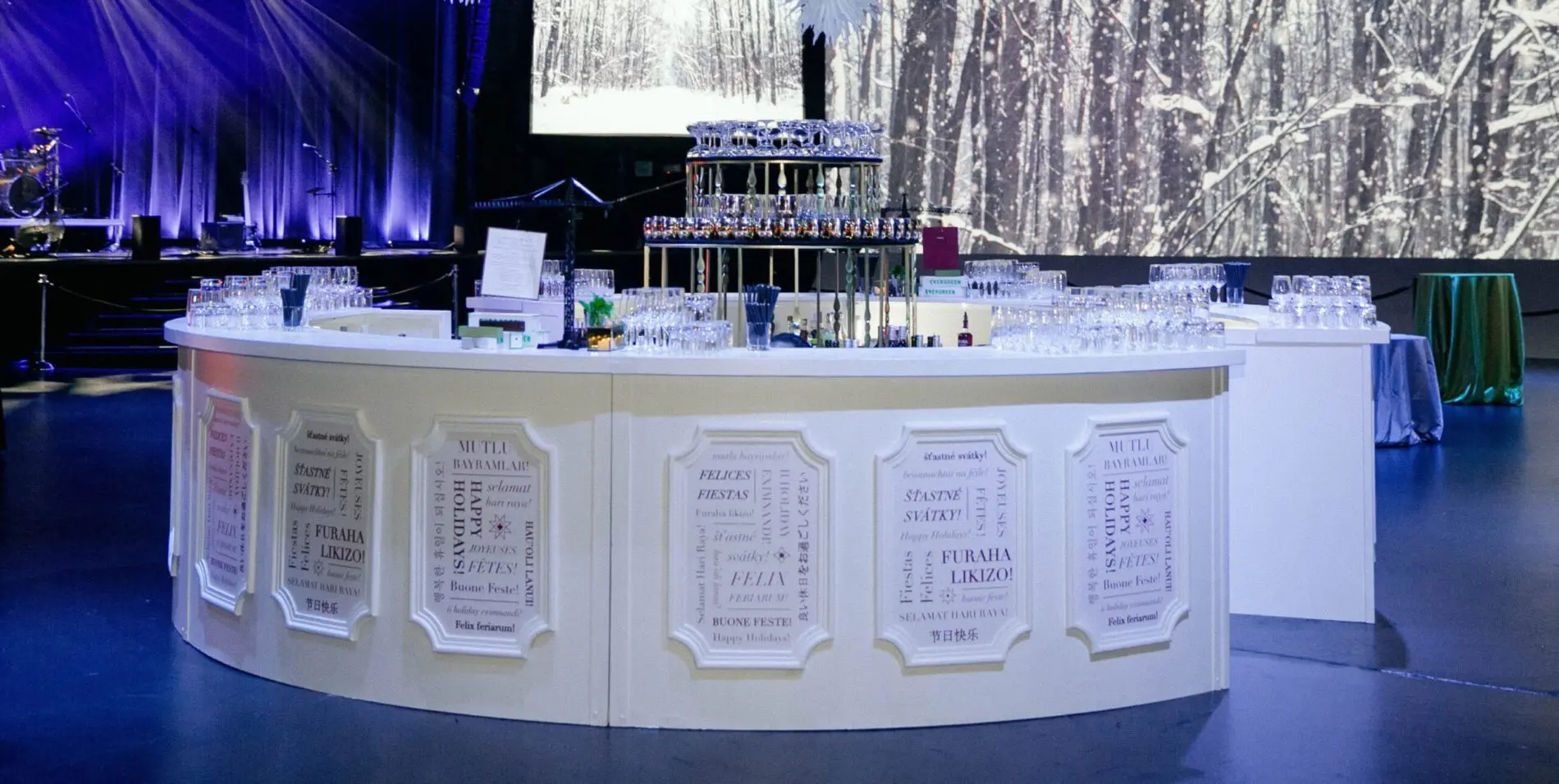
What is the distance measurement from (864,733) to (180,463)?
2.24 metres

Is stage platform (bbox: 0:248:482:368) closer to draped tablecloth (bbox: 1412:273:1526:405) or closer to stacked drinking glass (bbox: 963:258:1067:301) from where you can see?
stacked drinking glass (bbox: 963:258:1067:301)

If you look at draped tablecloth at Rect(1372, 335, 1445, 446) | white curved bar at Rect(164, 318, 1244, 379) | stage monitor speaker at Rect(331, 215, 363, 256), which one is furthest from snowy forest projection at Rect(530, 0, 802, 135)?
white curved bar at Rect(164, 318, 1244, 379)

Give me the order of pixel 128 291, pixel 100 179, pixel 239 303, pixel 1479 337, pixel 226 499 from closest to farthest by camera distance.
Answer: pixel 226 499, pixel 239 303, pixel 1479 337, pixel 128 291, pixel 100 179

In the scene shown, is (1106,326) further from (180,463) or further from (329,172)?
(329,172)

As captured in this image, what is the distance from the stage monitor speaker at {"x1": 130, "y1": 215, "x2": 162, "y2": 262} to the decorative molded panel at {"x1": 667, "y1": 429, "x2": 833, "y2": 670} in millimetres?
10757

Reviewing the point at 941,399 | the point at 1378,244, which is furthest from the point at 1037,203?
the point at 941,399

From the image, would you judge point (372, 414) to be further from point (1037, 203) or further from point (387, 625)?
point (1037, 203)

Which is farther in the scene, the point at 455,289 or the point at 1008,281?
the point at 455,289

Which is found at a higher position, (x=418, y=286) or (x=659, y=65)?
(x=659, y=65)

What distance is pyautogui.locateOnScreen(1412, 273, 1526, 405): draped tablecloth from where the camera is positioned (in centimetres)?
1069

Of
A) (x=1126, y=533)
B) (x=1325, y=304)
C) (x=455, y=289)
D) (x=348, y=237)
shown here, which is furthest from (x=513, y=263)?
(x=348, y=237)

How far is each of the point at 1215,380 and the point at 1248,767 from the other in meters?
0.99

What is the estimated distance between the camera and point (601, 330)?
3689 mm

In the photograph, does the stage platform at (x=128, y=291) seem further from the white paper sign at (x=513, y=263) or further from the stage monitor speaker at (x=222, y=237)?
the white paper sign at (x=513, y=263)
